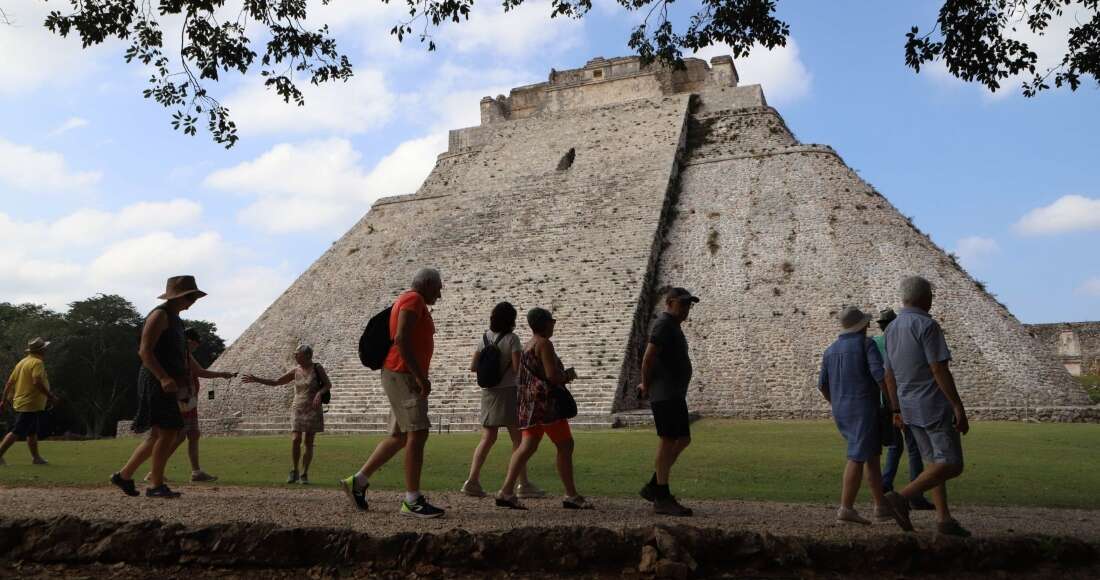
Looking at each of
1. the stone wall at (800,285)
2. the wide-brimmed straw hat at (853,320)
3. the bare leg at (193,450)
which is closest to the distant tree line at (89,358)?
the stone wall at (800,285)

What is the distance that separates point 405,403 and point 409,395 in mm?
59

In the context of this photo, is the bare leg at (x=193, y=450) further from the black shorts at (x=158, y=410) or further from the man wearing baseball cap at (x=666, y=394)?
the man wearing baseball cap at (x=666, y=394)

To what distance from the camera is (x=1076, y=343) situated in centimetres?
3052

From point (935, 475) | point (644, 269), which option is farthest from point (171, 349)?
point (644, 269)

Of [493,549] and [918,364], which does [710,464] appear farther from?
[493,549]

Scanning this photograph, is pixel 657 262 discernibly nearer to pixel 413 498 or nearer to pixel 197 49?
pixel 197 49

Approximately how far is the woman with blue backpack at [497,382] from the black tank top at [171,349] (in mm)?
2241

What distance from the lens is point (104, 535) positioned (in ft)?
15.3

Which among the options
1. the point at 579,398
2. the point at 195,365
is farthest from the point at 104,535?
the point at 579,398

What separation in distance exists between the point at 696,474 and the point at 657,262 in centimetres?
1291

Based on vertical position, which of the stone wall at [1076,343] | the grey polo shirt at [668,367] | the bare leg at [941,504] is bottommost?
the bare leg at [941,504]

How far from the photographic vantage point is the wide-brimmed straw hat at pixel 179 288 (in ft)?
22.4

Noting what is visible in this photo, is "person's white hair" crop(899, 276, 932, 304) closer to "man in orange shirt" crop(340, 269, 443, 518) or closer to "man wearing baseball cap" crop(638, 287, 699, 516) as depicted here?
"man wearing baseball cap" crop(638, 287, 699, 516)

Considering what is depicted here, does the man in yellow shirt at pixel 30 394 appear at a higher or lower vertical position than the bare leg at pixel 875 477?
higher
